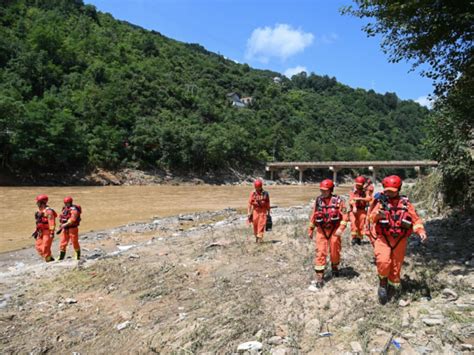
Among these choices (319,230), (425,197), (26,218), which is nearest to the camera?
(319,230)

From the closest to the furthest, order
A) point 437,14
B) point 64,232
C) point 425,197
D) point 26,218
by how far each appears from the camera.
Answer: point 437,14 < point 64,232 < point 425,197 < point 26,218

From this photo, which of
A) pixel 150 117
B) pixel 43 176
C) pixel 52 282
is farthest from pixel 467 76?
pixel 150 117

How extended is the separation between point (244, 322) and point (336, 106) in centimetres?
14973

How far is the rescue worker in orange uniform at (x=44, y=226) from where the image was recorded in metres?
9.11

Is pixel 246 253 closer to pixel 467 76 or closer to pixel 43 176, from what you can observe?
pixel 467 76

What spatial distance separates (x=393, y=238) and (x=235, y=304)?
2.51 meters

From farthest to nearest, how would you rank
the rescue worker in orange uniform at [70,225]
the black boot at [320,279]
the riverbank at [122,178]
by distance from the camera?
the riverbank at [122,178] < the rescue worker in orange uniform at [70,225] < the black boot at [320,279]

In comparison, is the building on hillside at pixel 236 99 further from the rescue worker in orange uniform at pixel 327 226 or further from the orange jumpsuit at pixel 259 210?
the rescue worker in orange uniform at pixel 327 226

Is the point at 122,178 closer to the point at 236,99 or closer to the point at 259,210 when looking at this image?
the point at 259,210

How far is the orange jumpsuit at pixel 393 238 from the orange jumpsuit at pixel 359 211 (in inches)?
154

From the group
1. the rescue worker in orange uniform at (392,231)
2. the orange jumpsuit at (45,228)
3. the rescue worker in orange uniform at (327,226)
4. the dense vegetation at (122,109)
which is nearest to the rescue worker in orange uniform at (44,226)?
the orange jumpsuit at (45,228)

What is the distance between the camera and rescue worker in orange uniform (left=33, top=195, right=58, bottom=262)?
911 cm

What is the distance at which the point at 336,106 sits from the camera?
146125 millimetres

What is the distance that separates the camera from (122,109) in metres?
59.9
